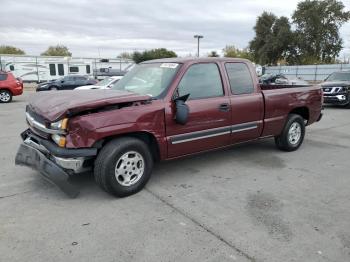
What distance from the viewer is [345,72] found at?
49.6 ft

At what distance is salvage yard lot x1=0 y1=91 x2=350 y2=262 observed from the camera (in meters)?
3.06

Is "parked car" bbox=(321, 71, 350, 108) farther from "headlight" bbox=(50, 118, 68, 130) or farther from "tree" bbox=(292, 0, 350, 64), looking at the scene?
"tree" bbox=(292, 0, 350, 64)

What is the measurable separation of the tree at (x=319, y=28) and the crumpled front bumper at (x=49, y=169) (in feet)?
179

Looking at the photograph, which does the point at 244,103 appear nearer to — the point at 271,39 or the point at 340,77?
the point at 340,77

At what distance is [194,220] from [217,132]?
1.76 metres

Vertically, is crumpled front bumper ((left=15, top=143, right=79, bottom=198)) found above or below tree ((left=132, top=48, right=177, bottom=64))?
below

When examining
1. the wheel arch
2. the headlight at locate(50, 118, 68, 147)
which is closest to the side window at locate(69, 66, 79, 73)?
the wheel arch

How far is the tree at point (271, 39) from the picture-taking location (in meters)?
53.9

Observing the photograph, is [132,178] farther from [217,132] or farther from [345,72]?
[345,72]

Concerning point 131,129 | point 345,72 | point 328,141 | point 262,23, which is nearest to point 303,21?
point 262,23

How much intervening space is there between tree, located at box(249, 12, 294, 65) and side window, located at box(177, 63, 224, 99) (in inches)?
2078

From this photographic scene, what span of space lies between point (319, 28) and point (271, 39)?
284 inches

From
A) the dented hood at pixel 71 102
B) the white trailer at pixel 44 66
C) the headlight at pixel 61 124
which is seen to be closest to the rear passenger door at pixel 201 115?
the dented hood at pixel 71 102

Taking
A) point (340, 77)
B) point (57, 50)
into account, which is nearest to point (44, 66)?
point (340, 77)
